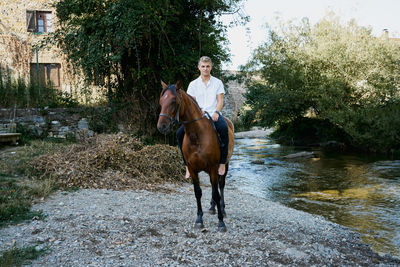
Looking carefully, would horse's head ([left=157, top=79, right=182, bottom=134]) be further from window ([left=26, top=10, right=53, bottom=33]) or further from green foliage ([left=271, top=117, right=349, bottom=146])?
green foliage ([left=271, top=117, right=349, bottom=146])

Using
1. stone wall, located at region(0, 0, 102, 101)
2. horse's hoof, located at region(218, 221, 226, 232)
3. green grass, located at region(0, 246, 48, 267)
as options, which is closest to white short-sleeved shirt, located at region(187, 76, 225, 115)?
horse's hoof, located at region(218, 221, 226, 232)

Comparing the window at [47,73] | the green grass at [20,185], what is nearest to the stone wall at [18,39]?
the window at [47,73]

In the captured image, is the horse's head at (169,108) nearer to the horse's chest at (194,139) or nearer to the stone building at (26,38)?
the horse's chest at (194,139)

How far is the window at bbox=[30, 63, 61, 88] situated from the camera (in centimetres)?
1327

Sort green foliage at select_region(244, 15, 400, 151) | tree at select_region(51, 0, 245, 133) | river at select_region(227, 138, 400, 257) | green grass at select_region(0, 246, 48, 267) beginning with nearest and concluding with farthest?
1. green grass at select_region(0, 246, 48, 267)
2. river at select_region(227, 138, 400, 257)
3. tree at select_region(51, 0, 245, 133)
4. green foliage at select_region(244, 15, 400, 151)

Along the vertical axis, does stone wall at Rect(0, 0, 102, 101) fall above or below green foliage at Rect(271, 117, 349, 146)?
above

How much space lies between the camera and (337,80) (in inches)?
703

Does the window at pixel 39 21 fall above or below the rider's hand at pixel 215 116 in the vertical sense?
above

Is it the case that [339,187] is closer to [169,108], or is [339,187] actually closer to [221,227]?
[221,227]

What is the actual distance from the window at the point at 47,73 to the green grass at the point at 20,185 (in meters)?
3.90

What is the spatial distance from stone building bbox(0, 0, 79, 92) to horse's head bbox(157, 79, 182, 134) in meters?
10.9

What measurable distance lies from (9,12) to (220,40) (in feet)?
36.5

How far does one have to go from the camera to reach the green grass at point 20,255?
3688 mm

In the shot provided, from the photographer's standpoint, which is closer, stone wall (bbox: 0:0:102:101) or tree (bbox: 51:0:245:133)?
tree (bbox: 51:0:245:133)
